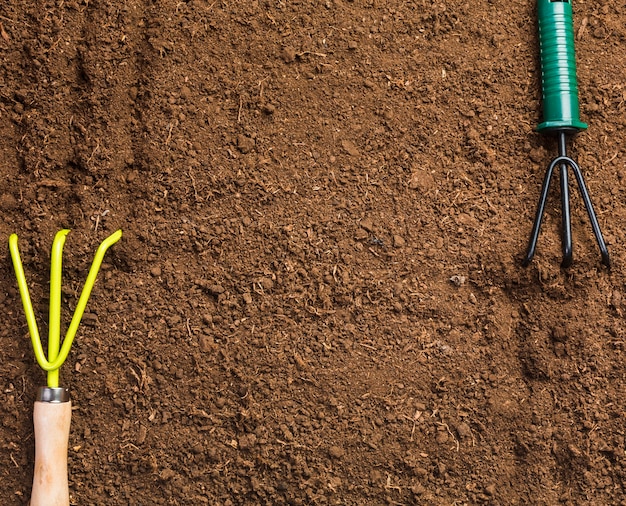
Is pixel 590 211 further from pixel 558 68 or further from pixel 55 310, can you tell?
pixel 55 310

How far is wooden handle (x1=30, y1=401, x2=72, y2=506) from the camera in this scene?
1.26 metres

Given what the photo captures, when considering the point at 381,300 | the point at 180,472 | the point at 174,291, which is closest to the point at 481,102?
the point at 381,300

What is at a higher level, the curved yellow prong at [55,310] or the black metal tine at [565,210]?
the black metal tine at [565,210]

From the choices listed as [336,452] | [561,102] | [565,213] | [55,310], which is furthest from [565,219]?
[55,310]

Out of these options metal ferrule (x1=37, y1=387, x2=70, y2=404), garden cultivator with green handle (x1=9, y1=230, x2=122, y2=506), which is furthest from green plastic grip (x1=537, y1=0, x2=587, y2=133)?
metal ferrule (x1=37, y1=387, x2=70, y2=404)

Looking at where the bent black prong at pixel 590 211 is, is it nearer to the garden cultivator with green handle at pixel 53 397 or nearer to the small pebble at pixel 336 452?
the small pebble at pixel 336 452

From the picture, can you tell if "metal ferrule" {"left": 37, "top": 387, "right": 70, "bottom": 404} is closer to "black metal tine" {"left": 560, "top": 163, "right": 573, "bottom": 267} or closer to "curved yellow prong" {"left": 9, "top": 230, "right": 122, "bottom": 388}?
"curved yellow prong" {"left": 9, "top": 230, "right": 122, "bottom": 388}

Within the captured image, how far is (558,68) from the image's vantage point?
140 cm

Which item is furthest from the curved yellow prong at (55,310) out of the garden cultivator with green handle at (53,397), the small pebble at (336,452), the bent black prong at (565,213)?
the bent black prong at (565,213)

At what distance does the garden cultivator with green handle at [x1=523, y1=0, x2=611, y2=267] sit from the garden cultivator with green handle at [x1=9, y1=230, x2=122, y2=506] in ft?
2.97

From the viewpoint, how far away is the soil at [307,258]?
137 centimetres

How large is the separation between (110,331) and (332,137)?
60 cm

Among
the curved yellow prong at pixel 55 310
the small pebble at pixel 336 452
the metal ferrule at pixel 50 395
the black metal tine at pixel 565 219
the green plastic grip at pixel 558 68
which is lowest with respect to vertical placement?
the small pebble at pixel 336 452

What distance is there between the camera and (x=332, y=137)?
1.42 metres
